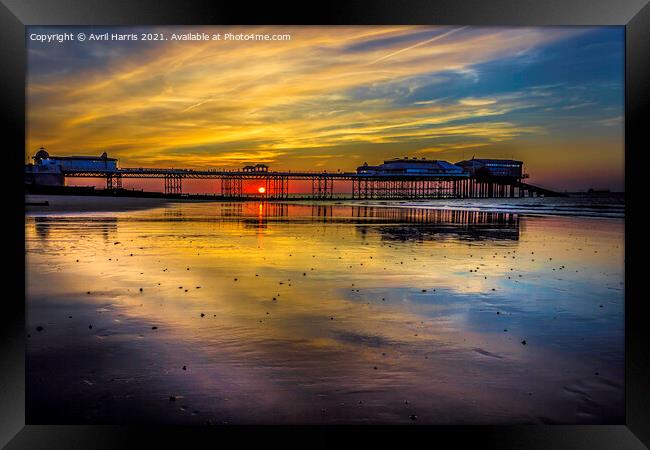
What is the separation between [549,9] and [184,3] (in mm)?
2993

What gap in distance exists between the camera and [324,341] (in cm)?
486

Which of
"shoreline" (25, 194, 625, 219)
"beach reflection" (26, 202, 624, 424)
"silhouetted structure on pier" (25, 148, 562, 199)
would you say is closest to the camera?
"beach reflection" (26, 202, 624, 424)

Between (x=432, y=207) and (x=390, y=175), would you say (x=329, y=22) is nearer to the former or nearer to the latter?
(x=432, y=207)

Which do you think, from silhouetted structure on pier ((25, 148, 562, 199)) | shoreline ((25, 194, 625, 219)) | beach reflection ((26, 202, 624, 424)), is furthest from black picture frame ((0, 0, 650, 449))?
silhouetted structure on pier ((25, 148, 562, 199))

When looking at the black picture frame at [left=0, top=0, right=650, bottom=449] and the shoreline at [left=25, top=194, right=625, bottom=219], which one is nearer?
the black picture frame at [left=0, top=0, right=650, bottom=449]

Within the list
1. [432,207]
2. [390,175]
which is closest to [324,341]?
[432,207]

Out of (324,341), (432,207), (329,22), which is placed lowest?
(324,341)

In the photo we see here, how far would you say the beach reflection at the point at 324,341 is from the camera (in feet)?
12.3

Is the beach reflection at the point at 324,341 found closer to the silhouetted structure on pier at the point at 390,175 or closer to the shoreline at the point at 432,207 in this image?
the shoreline at the point at 432,207

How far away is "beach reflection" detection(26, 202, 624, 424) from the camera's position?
375 centimetres

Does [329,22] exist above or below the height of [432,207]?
above

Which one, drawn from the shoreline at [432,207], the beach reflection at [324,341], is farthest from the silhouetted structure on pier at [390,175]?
the beach reflection at [324,341]

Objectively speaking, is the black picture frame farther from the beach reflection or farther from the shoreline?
the shoreline

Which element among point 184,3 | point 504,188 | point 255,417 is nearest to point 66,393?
point 255,417
